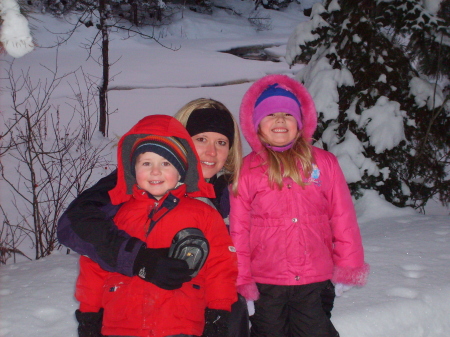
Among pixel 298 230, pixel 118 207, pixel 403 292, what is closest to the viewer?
pixel 118 207

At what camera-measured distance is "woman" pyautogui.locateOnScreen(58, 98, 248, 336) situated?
178cm

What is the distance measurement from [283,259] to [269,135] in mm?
682

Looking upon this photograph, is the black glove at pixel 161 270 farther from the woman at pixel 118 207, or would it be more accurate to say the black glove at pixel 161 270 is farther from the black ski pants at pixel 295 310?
the black ski pants at pixel 295 310

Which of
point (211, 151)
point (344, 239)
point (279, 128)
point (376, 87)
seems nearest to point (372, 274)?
point (344, 239)

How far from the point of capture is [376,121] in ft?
16.1

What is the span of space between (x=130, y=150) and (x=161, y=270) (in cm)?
64

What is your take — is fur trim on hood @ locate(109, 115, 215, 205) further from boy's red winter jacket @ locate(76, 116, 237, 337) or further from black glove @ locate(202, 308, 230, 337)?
black glove @ locate(202, 308, 230, 337)

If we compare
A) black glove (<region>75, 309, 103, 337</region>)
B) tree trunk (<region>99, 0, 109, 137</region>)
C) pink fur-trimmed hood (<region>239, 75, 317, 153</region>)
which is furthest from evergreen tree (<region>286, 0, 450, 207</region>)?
tree trunk (<region>99, 0, 109, 137</region>)

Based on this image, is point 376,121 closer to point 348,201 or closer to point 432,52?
point 432,52

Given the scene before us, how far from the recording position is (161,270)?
1705mm

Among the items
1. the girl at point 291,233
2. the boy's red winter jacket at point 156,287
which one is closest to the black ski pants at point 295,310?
the girl at point 291,233

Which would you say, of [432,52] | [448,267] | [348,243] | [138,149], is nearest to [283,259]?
[348,243]

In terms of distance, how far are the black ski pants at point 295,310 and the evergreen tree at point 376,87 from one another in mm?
2938

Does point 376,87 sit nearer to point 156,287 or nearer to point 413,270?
point 413,270
